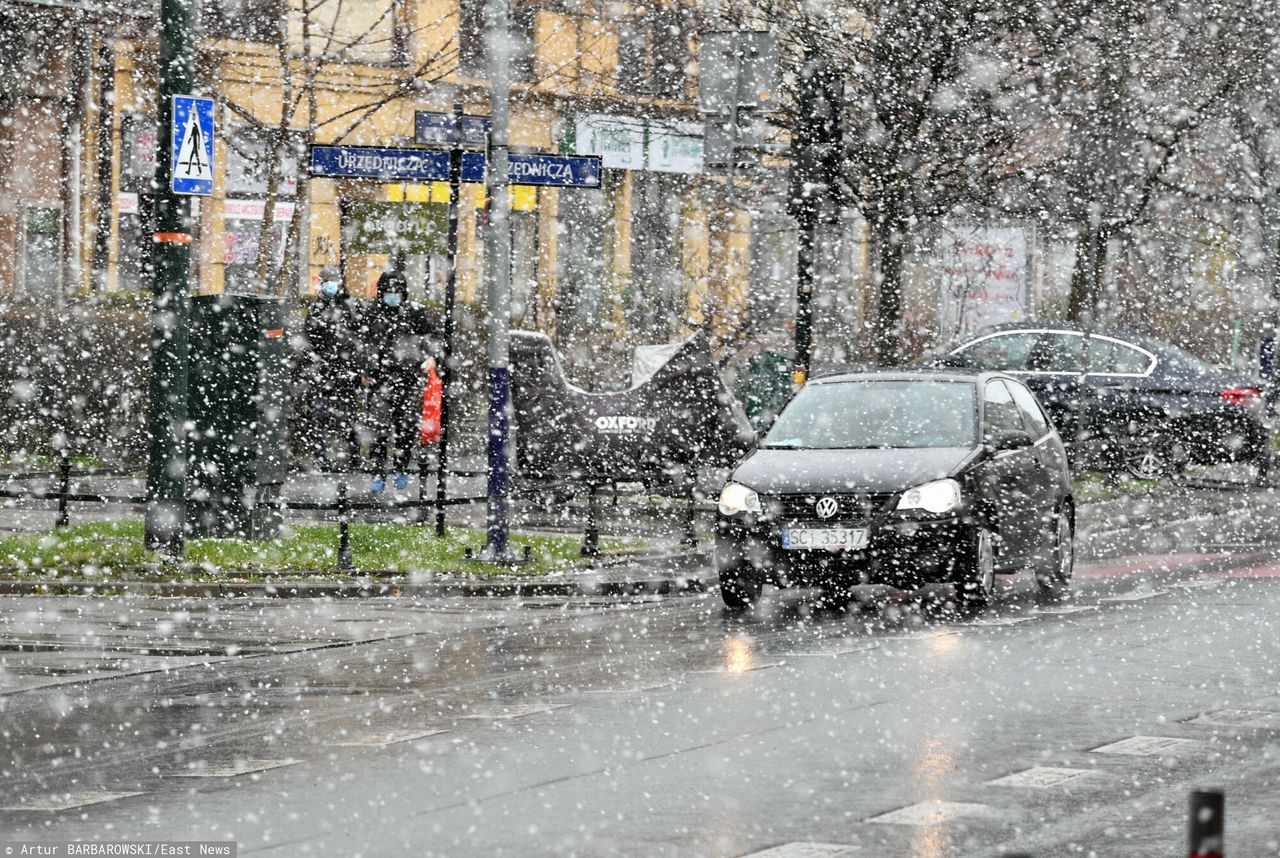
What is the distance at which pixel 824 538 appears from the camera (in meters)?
14.0

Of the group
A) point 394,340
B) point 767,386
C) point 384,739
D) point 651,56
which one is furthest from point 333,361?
point 651,56

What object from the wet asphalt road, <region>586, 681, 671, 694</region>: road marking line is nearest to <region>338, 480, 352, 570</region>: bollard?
the wet asphalt road

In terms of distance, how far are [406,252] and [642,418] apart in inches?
716

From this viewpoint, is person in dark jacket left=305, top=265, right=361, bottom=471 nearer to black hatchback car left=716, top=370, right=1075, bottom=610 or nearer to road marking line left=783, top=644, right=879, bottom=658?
black hatchback car left=716, top=370, right=1075, bottom=610

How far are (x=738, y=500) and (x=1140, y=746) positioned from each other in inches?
220

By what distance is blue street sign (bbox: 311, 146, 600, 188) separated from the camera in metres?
16.9

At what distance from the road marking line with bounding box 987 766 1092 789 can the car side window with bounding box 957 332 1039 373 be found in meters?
18.3

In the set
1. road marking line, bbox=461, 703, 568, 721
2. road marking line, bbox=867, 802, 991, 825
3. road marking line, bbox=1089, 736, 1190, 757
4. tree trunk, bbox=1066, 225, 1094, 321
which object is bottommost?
road marking line, bbox=461, 703, 568, 721

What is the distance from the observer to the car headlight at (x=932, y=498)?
1410 cm

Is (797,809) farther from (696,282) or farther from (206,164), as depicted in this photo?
(696,282)

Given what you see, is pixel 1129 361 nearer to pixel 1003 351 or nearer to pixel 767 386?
pixel 1003 351

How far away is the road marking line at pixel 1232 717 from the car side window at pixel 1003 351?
16.6 m

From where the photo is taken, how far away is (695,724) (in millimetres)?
9625

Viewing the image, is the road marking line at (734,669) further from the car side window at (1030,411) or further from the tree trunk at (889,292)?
the tree trunk at (889,292)
